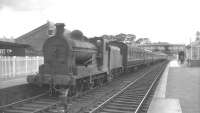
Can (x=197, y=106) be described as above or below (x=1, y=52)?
below

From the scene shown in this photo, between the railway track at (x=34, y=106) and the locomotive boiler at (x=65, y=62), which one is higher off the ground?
the locomotive boiler at (x=65, y=62)

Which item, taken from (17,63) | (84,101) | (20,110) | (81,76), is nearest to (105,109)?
(84,101)

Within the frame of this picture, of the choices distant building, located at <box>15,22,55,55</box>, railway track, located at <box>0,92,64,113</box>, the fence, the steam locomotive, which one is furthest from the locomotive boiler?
distant building, located at <box>15,22,55,55</box>

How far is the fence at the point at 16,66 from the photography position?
16609 millimetres

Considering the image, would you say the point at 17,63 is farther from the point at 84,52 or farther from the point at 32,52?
the point at 32,52

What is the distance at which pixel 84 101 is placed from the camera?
10.5 meters

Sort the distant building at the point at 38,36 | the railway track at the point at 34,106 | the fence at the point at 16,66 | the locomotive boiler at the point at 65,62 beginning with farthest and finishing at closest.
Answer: the distant building at the point at 38,36, the fence at the point at 16,66, the locomotive boiler at the point at 65,62, the railway track at the point at 34,106

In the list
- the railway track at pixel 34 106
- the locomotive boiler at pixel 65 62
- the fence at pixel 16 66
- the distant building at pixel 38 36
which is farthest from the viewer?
the distant building at pixel 38 36

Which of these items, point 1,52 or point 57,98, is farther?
point 1,52

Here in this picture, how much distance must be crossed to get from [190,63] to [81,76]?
1313 inches

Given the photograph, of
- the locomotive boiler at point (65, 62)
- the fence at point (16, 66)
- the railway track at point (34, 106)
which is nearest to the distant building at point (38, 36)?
the fence at point (16, 66)

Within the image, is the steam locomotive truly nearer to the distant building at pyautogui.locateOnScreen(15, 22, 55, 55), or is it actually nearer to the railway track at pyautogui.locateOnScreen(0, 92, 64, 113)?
the railway track at pyautogui.locateOnScreen(0, 92, 64, 113)

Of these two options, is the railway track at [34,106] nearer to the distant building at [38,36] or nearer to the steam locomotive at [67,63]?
the steam locomotive at [67,63]

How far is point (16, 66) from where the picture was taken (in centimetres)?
1817
